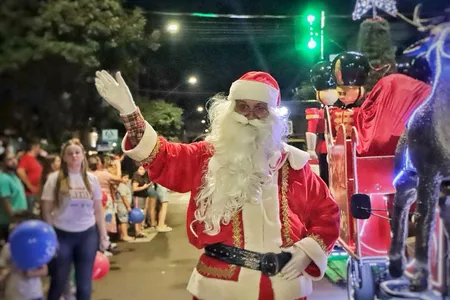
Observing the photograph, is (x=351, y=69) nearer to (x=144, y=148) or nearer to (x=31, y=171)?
(x=144, y=148)

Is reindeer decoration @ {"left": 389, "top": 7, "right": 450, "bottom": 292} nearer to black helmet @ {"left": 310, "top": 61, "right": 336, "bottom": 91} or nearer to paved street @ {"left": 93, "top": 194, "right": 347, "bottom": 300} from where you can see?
black helmet @ {"left": 310, "top": 61, "right": 336, "bottom": 91}

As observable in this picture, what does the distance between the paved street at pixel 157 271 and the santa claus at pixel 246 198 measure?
5.71ft

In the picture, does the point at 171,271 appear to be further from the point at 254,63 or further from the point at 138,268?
the point at 254,63

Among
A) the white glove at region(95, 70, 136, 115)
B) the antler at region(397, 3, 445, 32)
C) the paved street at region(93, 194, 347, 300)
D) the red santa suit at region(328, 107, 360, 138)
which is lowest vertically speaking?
the paved street at region(93, 194, 347, 300)

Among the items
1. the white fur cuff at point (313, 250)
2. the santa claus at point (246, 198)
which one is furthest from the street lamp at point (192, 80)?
the white fur cuff at point (313, 250)

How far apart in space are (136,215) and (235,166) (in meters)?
5.78

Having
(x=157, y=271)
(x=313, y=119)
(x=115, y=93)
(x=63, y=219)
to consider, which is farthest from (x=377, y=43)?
(x=115, y=93)

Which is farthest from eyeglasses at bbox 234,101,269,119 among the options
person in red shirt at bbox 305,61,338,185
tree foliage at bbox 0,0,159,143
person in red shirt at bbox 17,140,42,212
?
person in red shirt at bbox 17,140,42,212

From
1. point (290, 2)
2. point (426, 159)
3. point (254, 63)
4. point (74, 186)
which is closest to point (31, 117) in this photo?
point (74, 186)

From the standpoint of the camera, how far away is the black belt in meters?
2.45

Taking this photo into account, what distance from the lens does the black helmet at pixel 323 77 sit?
473 centimetres

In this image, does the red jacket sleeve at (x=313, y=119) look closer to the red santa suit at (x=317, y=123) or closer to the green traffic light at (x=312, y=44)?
the red santa suit at (x=317, y=123)

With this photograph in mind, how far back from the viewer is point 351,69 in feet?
13.9

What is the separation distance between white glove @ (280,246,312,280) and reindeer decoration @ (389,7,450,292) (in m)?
0.91
